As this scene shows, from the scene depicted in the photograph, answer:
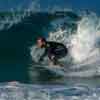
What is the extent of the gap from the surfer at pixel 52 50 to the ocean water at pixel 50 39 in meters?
0.05

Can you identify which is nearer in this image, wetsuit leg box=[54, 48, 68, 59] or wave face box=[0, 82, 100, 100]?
wave face box=[0, 82, 100, 100]

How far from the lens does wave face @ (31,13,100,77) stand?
601cm

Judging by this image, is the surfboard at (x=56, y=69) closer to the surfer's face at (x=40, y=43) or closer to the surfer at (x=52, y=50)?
the surfer at (x=52, y=50)

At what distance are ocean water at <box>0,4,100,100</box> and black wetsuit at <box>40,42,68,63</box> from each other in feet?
0.17

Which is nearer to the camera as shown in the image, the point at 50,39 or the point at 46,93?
the point at 46,93

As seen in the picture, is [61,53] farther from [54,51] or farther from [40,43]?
[40,43]

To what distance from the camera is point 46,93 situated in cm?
462

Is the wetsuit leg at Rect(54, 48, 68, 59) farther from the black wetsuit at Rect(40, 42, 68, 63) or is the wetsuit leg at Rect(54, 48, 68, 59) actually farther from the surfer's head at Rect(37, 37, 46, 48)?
the surfer's head at Rect(37, 37, 46, 48)

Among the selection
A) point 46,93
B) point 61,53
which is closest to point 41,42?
point 61,53

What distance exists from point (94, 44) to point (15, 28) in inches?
35.7

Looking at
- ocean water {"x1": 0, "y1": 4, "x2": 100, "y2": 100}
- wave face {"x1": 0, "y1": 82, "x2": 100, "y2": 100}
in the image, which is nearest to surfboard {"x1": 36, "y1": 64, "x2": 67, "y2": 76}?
ocean water {"x1": 0, "y1": 4, "x2": 100, "y2": 100}

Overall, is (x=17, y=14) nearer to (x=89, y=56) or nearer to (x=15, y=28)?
(x=15, y=28)

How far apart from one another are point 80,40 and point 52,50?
0.35 m

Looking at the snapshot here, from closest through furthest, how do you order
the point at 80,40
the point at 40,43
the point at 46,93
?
1. the point at 46,93
2. the point at 40,43
3. the point at 80,40
